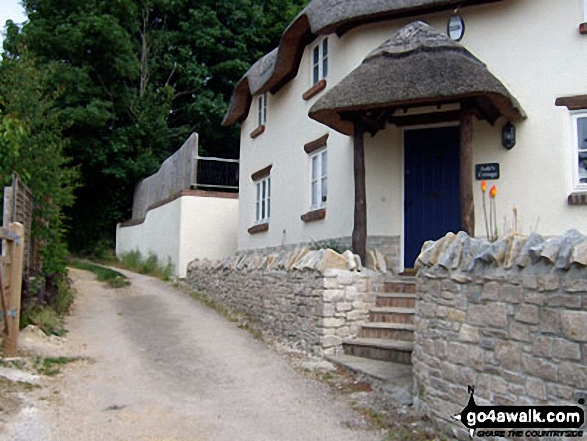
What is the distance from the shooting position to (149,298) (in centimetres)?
1352

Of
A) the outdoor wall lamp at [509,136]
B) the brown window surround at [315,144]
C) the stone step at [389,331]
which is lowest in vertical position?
the stone step at [389,331]

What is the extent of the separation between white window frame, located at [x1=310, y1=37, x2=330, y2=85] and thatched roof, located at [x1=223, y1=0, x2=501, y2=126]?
25 cm

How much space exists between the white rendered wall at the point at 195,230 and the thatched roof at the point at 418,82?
8.78 metres

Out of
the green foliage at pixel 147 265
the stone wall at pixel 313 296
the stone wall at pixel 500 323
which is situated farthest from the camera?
the green foliage at pixel 147 265

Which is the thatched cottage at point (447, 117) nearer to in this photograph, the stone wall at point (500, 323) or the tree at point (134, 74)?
the stone wall at point (500, 323)

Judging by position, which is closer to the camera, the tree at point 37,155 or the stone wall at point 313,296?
the stone wall at point 313,296

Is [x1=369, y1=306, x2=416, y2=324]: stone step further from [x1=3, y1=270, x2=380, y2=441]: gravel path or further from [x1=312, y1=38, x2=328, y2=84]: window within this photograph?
[x1=312, y1=38, x2=328, y2=84]: window

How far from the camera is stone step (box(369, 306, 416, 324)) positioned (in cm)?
801

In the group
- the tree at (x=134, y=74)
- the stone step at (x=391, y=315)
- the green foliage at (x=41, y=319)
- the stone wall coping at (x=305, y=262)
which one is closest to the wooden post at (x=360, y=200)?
the stone wall coping at (x=305, y=262)

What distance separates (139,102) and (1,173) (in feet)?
57.6

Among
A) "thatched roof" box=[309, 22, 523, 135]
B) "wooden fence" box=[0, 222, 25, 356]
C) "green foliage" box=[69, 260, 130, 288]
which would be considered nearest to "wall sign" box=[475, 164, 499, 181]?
"thatched roof" box=[309, 22, 523, 135]

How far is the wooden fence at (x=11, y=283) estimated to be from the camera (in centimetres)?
724

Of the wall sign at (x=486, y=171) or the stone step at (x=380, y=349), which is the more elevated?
the wall sign at (x=486, y=171)

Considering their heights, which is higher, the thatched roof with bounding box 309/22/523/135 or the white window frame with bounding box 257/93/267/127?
the white window frame with bounding box 257/93/267/127
